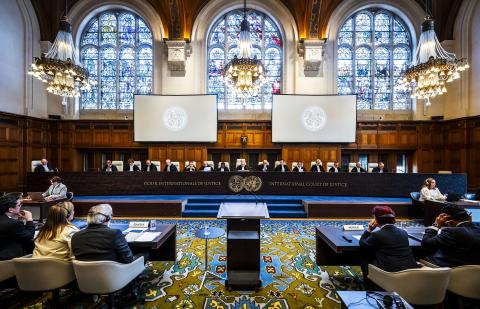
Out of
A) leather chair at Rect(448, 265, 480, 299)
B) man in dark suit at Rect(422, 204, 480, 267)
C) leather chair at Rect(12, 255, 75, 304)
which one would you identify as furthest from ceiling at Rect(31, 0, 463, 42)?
leather chair at Rect(448, 265, 480, 299)

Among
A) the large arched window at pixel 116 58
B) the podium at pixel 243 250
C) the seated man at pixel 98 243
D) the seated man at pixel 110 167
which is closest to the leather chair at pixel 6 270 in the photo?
the seated man at pixel 98 243

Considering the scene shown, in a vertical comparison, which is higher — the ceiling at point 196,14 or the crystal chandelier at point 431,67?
the ceiling at point 196,14

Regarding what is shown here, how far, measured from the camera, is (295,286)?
137 inches

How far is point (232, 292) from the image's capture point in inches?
130

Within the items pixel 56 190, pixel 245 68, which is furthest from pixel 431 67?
pixel 56 190

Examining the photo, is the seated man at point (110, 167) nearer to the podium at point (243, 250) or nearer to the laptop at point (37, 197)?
the laptop at point (37, 197)

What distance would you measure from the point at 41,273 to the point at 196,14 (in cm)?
1176

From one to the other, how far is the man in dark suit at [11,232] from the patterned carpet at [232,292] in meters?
0.71

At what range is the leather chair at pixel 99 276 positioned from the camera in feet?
7.91

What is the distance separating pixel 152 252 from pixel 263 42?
10888 mm

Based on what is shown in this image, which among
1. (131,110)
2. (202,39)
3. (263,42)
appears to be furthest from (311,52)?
(131,110)

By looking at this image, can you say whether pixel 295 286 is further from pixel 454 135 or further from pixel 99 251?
pixel 454 135

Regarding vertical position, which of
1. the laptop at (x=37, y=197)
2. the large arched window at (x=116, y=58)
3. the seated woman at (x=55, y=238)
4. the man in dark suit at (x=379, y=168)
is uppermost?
the large arched window at (x=116, y=58)

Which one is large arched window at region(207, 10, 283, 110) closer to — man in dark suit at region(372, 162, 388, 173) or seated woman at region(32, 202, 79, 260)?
man in dark suit at region(372, 162, 388, 173)
